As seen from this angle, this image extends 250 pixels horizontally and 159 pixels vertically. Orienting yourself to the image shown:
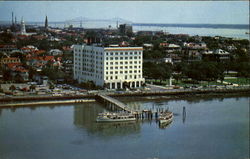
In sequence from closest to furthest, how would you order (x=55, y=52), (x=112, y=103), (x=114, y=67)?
(x=112, y=103), (x=114, y=67), (x=55, y=52)

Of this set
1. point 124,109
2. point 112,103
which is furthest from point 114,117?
point 112,103

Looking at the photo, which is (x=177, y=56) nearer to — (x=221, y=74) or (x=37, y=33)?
(x=221, y=74)

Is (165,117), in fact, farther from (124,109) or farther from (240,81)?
(240,81)

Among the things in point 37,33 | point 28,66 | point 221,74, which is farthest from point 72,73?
point 37,33

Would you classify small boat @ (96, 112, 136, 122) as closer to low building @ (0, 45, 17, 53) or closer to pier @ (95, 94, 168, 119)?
pier @ (95, 94, 168, 119)

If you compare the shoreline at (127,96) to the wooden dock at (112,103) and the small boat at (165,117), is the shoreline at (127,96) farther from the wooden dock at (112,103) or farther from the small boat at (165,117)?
the small boat at (165,117)

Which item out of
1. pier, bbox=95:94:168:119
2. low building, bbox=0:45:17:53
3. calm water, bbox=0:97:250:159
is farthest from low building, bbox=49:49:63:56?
calm water, bbox=0:97:250:159
